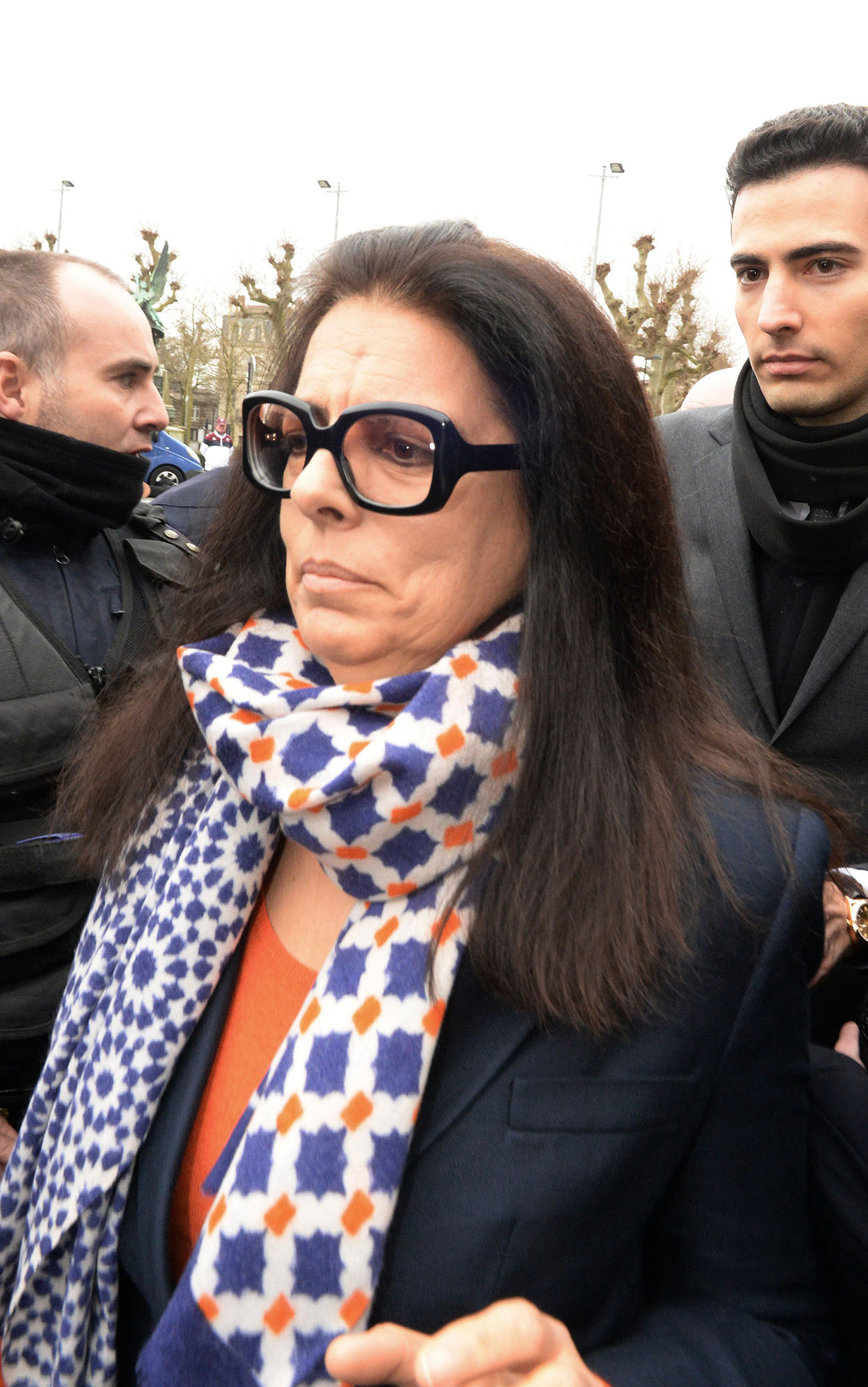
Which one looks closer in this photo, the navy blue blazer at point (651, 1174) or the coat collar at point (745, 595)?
the navy blue blazer at point (651, 1174)

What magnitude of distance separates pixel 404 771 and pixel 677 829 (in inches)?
14.0

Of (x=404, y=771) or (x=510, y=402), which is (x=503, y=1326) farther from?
(x=510, y=402)

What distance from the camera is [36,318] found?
291 cm

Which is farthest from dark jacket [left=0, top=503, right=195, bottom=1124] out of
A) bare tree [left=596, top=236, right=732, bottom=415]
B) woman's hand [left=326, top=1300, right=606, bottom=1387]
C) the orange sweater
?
bare tree [left=596, top=236, right=732, bottom=415]

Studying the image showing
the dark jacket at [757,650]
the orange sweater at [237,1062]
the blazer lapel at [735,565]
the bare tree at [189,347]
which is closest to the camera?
the orange sweater at [237,1062]

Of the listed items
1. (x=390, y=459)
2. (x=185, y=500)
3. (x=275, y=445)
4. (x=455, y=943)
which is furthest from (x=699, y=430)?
(x=185, y=500)

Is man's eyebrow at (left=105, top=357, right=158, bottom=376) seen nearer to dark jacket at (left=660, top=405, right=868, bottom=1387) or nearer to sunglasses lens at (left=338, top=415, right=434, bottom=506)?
dark jacket at (left=660, top=405, right=868, bottom=1387)

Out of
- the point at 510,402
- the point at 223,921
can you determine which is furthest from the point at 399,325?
the point at 223,921

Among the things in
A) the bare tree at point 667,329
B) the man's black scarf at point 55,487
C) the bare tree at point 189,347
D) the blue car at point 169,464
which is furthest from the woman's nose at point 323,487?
the bare tree at point 189,347

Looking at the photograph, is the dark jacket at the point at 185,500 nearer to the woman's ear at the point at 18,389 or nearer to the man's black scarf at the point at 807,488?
the woman's ear at the point at 18,389

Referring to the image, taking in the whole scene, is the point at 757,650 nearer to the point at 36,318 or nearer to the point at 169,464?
the point at 36,318

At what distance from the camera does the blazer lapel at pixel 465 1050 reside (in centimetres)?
135

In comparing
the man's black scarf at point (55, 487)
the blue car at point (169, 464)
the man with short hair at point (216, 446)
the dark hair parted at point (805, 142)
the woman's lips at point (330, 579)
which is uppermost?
the dark hair parted at point (805, 142)

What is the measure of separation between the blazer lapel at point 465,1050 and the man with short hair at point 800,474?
1321 millimetres
